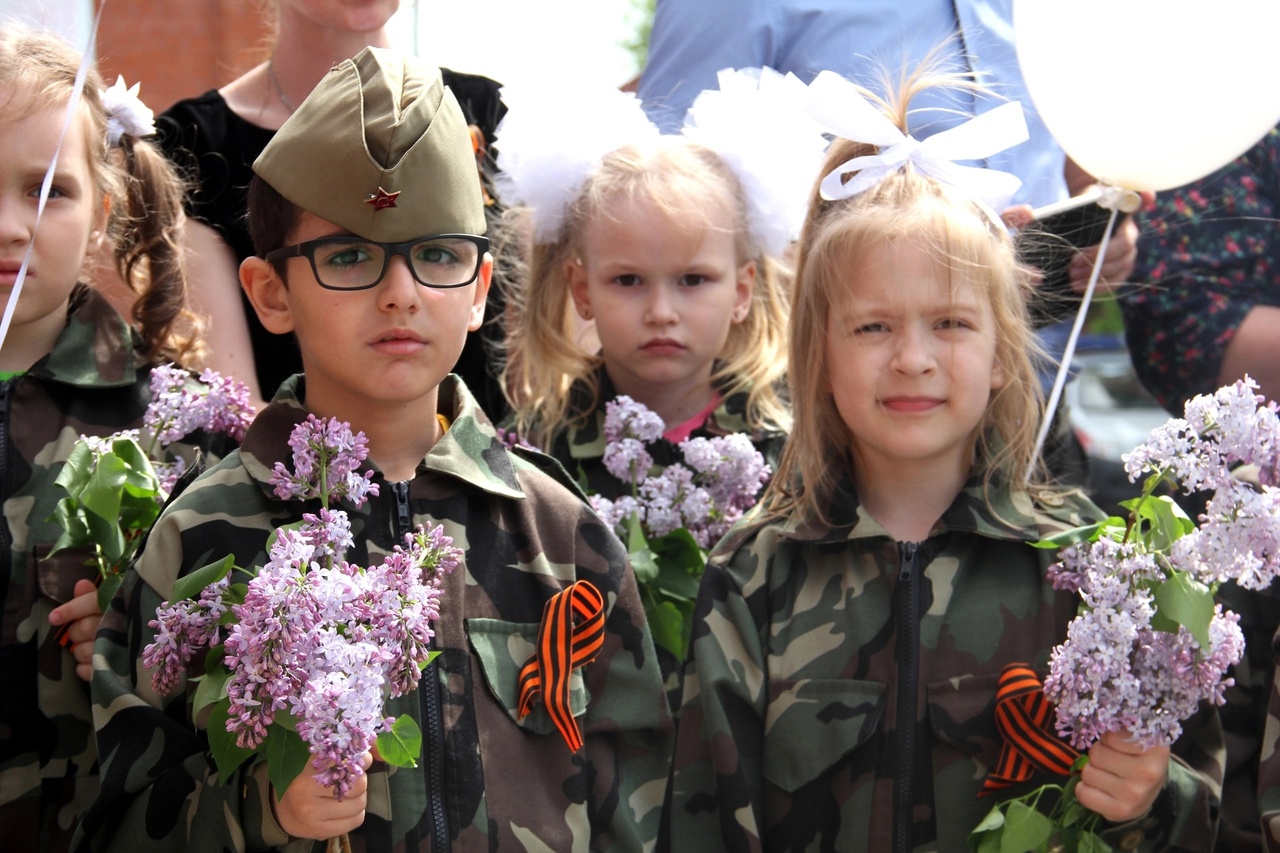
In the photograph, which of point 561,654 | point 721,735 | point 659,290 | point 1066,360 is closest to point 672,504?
point 659,290

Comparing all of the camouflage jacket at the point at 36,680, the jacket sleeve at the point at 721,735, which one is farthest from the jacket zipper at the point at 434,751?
the camouflage jacket at the point at 36,680

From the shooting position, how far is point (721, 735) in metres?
2.69

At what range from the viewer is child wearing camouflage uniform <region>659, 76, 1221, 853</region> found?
2674 mm

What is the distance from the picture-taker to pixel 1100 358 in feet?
48.0

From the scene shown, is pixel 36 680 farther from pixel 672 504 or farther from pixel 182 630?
pixel 672 504

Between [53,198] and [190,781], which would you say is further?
[53,198]

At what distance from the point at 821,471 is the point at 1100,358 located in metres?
12.6

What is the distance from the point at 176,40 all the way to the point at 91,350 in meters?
4.13

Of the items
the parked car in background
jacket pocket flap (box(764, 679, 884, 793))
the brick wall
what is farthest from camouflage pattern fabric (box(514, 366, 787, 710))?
the parked car in background

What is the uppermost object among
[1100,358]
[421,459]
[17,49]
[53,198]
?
[17,49]

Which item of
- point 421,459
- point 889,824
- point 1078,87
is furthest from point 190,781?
point 1078,87

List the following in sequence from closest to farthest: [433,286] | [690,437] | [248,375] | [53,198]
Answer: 1. [433,286]
2. [53,198]
3. [248,375]
4. [690,437]

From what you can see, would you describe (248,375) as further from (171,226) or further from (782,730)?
(782,730)

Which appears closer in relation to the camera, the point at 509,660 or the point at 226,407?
the point at 509,660
